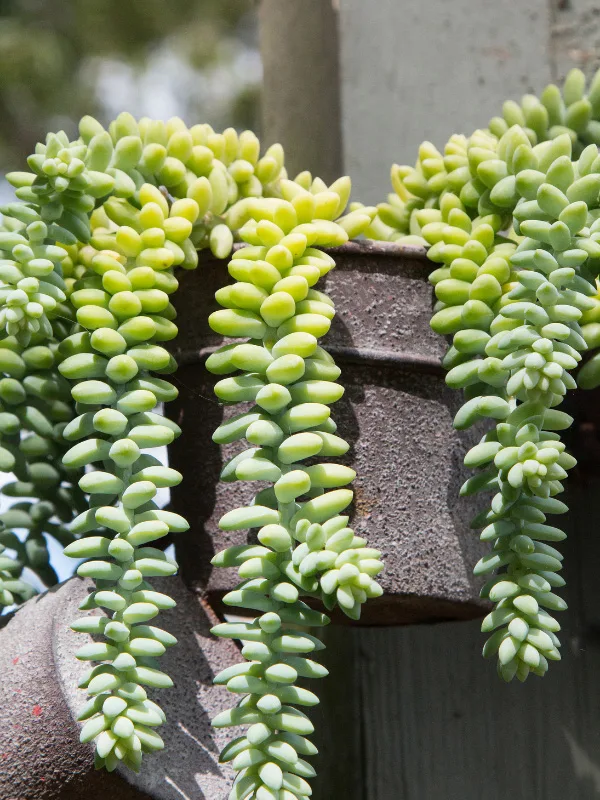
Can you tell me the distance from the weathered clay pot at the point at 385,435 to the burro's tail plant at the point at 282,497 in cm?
5

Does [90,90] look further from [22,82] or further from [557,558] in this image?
[557,558]

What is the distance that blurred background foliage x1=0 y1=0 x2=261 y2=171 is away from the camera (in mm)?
3912

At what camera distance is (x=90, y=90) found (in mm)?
4215

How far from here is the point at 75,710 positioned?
1.86 feet

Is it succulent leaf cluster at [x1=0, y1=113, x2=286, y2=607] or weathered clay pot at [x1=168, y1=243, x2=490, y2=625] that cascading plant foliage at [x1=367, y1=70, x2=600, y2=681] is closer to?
weathered clay pot at [x1=168, y1=243, x2=490, y2=625]

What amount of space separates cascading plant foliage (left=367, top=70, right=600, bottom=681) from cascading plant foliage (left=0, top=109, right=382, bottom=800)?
78 mm

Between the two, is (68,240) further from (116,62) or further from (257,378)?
(116,62)

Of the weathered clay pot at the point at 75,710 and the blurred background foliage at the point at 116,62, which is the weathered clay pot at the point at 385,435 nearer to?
the weathered clay pot at the point at 75,710

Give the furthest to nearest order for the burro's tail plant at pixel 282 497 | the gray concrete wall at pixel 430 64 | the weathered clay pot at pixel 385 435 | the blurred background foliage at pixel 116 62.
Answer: the blurred background foliage at pixel 116 62 → the gray concrete wall at pixel 430 64 → the weathered clay pot at pixel 385 435 → the burro's tail plant at pixel 282 497

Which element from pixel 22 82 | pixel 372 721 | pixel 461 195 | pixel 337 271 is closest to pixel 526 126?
pixel 461 195

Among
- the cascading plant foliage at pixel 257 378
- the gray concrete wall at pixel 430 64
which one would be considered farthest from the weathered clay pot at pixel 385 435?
the gray concrete wall at pixel 430 64

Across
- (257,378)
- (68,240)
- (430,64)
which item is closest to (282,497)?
(257,378)

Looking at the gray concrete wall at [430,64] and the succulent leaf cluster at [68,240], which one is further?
the gray concrete wall at [430,64]

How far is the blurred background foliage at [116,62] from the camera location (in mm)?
3912
